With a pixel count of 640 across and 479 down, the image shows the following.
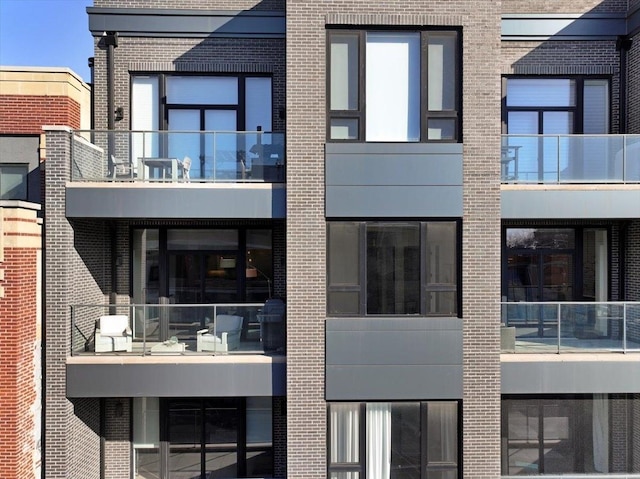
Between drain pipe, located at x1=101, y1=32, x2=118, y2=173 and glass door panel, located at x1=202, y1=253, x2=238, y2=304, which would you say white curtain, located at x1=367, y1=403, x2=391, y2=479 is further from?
drain pipe, located at x1=101, y1=32, x2=118, y2=173

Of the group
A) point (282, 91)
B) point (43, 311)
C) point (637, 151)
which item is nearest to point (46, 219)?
point (43, 311)

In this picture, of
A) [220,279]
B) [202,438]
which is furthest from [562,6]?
[202,438]

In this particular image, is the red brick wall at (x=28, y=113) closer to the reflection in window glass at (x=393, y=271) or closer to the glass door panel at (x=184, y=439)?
the glass door panel at (x=184, y=439)

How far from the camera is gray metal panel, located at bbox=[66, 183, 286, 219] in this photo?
8250 millimetres

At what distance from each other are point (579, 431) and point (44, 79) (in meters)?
13.6

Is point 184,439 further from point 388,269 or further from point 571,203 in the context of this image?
point 571,203

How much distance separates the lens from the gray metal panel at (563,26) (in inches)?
387

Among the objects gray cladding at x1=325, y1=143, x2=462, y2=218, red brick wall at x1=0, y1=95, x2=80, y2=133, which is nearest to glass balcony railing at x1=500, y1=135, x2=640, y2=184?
gray cladding at x1=325, y1=143, x2=462, y2=218

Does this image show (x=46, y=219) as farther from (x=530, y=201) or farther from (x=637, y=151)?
(x=637, y=151)

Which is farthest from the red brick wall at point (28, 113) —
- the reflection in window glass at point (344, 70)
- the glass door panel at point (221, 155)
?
the reflection in window glass at point (344, 70)

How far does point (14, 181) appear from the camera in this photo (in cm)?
980

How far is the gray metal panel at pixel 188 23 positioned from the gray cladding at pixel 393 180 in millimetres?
3613

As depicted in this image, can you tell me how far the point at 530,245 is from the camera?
391 inches

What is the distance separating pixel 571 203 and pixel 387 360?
4.57m
